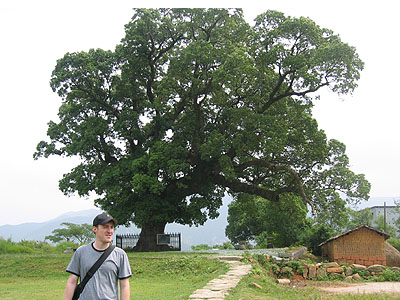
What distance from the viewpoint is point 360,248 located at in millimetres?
18781

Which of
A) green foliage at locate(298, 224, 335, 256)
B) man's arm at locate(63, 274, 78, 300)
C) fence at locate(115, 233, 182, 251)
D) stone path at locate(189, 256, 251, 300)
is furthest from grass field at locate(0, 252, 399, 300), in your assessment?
green foliage at locate(298, 224, 335, 256)

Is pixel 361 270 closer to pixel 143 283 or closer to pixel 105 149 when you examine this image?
pixel 143 283

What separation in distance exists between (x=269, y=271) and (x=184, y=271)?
3.02 metres

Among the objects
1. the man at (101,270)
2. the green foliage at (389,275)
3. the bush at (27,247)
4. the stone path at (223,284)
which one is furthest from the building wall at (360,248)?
the man at (101,270)

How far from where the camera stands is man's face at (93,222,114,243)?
4617mm

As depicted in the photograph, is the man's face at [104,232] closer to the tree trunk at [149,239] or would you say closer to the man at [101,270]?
the man at [101,270]

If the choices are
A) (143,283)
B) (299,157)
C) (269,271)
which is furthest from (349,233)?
(143,283)

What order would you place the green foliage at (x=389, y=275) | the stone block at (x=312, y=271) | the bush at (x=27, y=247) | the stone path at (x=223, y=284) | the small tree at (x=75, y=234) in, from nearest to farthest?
the stone path at (x=223, y=284) < the stone block at (x=312, y=271) < the green foliage at (x=389, y=275) < the bush at (x=27, y=247) < the small tree at (x=75, y=234)

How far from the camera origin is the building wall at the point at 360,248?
61.1ft

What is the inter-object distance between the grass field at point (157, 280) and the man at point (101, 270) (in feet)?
14.1

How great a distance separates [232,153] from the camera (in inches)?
827

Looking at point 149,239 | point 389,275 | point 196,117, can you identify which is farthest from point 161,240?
point 389,275

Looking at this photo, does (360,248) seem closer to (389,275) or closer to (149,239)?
(389,275)

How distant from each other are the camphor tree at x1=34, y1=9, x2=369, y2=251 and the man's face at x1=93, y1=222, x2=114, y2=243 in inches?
569
